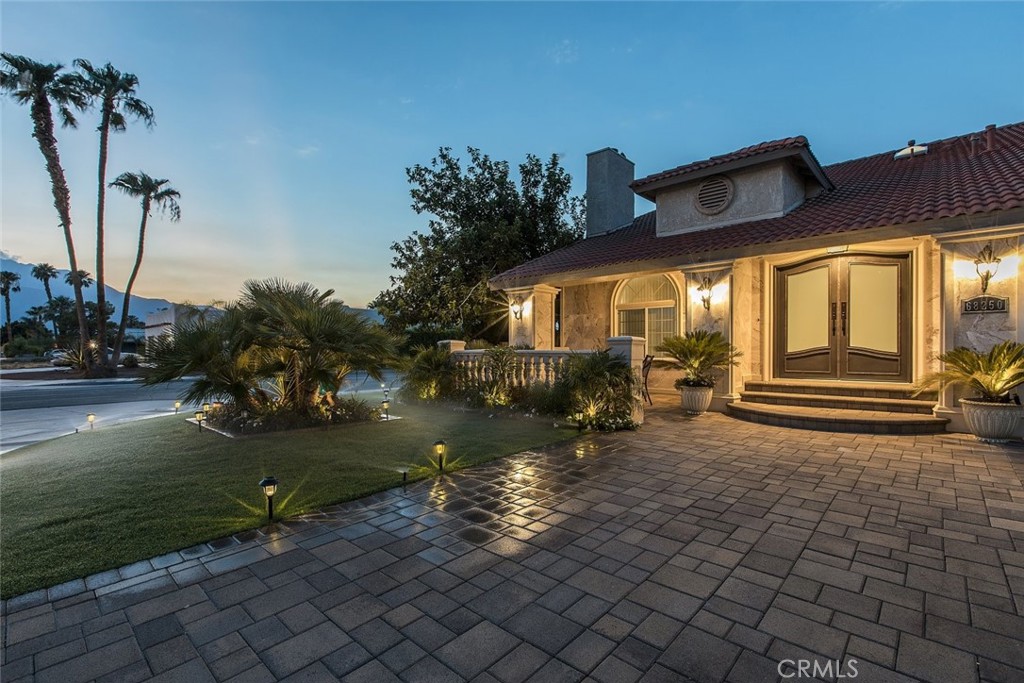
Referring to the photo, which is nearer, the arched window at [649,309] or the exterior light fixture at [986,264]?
the exterior light fixture at [986,264]

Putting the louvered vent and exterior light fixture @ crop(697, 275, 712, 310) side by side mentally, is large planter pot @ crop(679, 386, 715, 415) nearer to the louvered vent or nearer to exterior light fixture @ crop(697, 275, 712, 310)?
exterior light fixture @ crop(697, 275, 712, 310)

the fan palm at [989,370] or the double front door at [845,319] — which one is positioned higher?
the double front door at [845,319]

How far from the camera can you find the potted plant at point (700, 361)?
28.6ft

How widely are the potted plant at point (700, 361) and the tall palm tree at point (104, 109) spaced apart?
25037 millimetres

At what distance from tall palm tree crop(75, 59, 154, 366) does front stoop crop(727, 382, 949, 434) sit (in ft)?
86.9

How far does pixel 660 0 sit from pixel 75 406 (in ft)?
63.2

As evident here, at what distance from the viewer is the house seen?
22.3 feet

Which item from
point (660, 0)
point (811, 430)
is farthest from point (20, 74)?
point (811, 430)

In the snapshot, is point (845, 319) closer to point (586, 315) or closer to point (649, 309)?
point (649, 309)

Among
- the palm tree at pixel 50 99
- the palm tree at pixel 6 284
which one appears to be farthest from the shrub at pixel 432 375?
the palm tree at pixel 6 284

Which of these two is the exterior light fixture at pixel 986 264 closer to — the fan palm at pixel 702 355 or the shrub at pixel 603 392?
the fan palm at pixel 702 355

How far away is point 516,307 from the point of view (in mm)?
12336

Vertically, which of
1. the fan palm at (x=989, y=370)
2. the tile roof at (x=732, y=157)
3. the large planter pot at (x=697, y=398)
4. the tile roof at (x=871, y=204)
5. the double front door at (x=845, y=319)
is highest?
the tile roof at (x=732, y=157)

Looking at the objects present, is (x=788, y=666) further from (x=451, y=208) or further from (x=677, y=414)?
(x=451, y=208)
